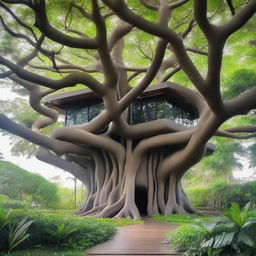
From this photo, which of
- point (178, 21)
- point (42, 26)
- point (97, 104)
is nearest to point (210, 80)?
point (42, 26)

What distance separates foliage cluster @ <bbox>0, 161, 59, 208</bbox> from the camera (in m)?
23.1

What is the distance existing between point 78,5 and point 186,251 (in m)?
9.27

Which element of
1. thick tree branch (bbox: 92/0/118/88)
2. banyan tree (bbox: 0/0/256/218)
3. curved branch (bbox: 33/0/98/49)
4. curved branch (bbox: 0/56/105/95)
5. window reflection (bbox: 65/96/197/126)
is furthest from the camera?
window reflection (bbox: 65/96/197/126)

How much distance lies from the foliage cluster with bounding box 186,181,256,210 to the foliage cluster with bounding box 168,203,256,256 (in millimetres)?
13671

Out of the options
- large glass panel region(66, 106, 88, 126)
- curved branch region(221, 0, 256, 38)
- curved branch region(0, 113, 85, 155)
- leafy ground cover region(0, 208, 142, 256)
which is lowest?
leafy ground cover region(0, 208, 142, 256)

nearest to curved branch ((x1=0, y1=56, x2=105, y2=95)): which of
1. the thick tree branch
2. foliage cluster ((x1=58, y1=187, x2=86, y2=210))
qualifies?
the thick tree branch

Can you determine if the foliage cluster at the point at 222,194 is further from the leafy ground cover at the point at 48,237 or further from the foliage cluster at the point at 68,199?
the leafy ground cover at the point at 48,237

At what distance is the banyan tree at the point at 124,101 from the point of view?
9609 millimetres

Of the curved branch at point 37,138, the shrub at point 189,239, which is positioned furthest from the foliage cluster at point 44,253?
the curved branch at point 37,138

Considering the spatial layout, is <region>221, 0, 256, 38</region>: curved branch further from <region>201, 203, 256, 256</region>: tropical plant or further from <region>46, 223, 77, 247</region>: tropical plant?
<region>46, 223, 77, 247</region>: tropical plant

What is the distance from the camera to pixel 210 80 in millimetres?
8523

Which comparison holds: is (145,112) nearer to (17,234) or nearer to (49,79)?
(49,79)

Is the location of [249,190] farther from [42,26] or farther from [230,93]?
[42,26]

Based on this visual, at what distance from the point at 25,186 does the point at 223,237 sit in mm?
21969
